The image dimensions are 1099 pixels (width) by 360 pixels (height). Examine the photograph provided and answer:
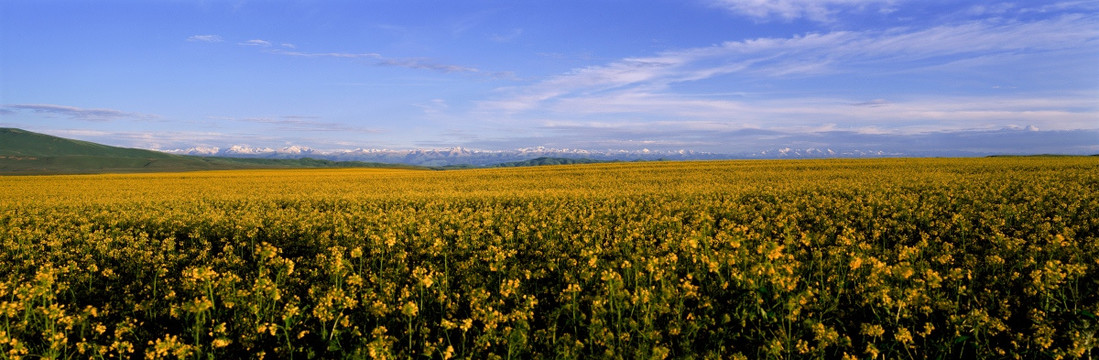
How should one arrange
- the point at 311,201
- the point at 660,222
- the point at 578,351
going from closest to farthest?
the point at 578,351
the point at 660,222
the point at 311,201

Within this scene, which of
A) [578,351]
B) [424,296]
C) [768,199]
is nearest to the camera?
[578,351]

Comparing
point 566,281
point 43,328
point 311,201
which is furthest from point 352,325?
point 311,201

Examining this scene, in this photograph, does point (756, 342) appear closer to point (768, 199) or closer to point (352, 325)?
point (352, 325)

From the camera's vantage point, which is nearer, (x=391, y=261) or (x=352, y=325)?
(x=352, y=325)

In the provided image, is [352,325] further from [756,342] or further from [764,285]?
[764,285]

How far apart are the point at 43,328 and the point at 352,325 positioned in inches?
139

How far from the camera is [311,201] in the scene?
70.8 feet

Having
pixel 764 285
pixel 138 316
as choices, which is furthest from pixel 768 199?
pixel 138 316

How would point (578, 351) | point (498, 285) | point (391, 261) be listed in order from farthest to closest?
point (391, 261) < point (498, 285) < point (578, 351)

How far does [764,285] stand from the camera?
636cm

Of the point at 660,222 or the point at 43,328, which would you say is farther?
the point at 660,222

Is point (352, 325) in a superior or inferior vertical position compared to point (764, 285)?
inferior

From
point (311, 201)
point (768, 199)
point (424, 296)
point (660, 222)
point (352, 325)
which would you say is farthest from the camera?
point (311, 201)

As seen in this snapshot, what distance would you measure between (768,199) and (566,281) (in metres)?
12.7
